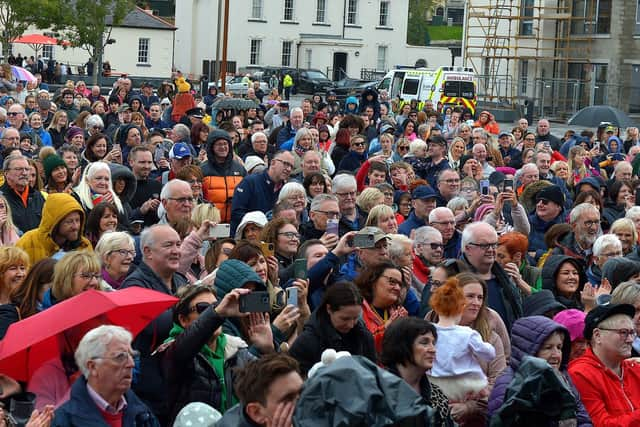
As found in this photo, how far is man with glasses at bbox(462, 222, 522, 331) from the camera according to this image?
28.1 feet

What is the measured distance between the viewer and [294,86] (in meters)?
60.1

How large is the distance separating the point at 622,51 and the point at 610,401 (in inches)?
1808

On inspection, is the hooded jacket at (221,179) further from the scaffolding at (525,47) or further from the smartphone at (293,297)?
the scaffolding at (525,47)

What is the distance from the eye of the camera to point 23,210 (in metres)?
11.1

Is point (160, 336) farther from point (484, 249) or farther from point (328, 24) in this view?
point (328, 24)

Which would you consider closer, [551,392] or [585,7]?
[551,392]

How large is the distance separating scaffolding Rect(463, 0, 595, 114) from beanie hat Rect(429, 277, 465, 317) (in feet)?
143

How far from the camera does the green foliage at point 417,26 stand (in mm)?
92062

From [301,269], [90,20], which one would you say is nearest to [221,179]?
[301,269]

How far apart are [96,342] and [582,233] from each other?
6.19 meters

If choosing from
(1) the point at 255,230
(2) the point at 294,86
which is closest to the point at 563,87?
(2) the point at 294,86

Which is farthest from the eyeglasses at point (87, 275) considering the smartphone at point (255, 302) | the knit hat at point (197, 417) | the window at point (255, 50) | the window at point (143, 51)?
the window at point (255, 50)

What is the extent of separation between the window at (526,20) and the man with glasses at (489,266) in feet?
147

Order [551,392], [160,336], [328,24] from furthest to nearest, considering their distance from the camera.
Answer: [328,24] → [160,336] → [551,392]
